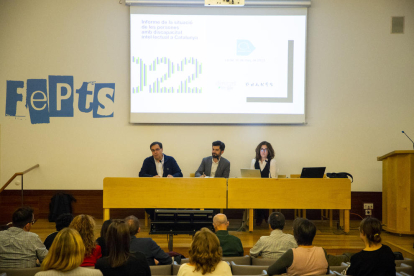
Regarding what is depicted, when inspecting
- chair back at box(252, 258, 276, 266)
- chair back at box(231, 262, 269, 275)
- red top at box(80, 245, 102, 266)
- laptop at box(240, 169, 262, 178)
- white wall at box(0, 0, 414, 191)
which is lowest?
chair back at box(252, 258, 276, 266)

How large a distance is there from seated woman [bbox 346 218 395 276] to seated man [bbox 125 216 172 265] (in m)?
1.34

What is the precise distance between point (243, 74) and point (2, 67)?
3.88m

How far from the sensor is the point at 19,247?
2.76 m

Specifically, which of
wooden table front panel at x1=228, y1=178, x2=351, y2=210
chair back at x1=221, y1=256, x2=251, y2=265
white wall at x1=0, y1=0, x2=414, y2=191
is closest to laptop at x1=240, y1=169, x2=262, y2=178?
wooden table front panel at x1=228, y1=178, x2=351, y2=210

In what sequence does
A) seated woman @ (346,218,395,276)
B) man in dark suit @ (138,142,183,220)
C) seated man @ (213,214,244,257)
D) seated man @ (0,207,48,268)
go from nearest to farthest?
seated woman @ (346,218,395,276)
seated man @ (0,207,48,268)
seated man @ (213,214,244,257)
man in dark suit @ (138,142,183,220)

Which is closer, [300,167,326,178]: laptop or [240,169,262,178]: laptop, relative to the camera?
[300,167,326,178]: laptop

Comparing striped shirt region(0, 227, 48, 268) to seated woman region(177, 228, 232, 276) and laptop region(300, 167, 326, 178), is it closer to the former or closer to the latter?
seated woman region(177, 228, 232, 276)

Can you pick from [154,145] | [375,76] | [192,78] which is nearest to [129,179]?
[154,145]

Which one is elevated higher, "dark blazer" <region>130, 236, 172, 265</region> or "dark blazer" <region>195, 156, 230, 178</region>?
"dark blazer" <region>195, 156, 230, 178</region>

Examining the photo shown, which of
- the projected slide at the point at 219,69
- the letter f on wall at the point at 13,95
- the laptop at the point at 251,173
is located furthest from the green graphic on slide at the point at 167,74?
the letter f on wall at the point at 13,95

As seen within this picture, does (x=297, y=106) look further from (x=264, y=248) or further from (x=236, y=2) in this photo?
(x=264, y=248)

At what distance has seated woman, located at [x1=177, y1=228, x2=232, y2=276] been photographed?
2209 millimetres

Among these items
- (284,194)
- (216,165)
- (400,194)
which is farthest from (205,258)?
(400,194)

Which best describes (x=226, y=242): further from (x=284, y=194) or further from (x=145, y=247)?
(x=284, y=194)
